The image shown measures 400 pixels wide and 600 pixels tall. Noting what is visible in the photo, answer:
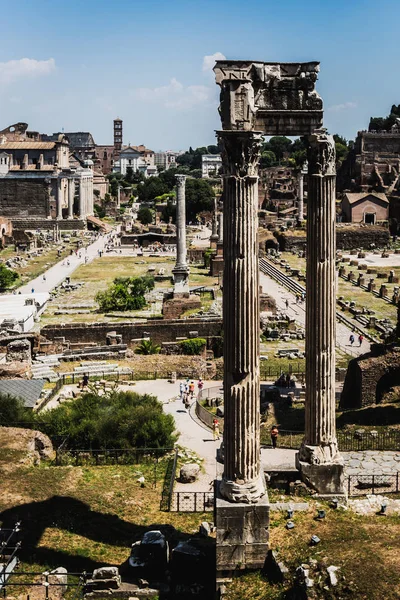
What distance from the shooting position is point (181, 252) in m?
43.3

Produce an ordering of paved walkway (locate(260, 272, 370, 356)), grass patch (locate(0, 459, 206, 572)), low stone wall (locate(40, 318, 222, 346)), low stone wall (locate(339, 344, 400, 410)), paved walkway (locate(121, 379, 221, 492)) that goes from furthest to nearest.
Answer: low stone wall (locate(40, 318, 222, 346)) < paved walkway (locate(260, 272, 370, 356)) < low stone wall (locate(339, 344, 400, 410)) < paved walkway (locate(121, 379, 221, 492)) < grass patch (locate(0, 459, 206, 572))

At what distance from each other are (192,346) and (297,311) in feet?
37.9

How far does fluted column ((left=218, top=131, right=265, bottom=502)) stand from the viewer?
33.4ft

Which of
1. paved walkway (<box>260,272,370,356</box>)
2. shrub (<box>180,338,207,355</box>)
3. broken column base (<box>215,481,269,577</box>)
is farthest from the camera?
paved walkway (<box>260,272,370,356</box>)

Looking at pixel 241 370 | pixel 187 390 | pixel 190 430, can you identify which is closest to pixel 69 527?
pixel 241 370

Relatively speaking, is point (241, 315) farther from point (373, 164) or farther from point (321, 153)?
point (373, 164)

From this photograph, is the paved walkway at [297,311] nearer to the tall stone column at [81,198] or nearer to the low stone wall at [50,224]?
the low stone wall at [50,224]

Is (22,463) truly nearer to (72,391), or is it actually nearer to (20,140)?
(72,391)

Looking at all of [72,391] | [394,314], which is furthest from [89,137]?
[72,391]

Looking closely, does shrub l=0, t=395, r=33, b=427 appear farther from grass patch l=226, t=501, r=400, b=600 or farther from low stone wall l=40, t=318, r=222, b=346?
low stone wall l=40, t=318, r=222, b=346

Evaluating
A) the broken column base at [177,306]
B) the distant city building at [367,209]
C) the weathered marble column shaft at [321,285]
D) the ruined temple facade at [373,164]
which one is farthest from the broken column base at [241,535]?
the ruined temple facade at [373,164]

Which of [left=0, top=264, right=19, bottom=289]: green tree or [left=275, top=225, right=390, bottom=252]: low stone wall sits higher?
[left=275, top=225, right=390, bottom=252]: low stone wall

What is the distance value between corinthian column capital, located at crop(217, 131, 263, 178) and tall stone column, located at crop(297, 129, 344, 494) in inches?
62.1

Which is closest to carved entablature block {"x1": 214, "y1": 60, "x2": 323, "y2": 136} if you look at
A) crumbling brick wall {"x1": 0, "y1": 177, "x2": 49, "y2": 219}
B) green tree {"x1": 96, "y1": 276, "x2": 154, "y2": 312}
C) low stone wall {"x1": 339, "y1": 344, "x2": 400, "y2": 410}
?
low stone wall {"x1": 339, "y1": 344, "x2": 400, "y2": 410}
